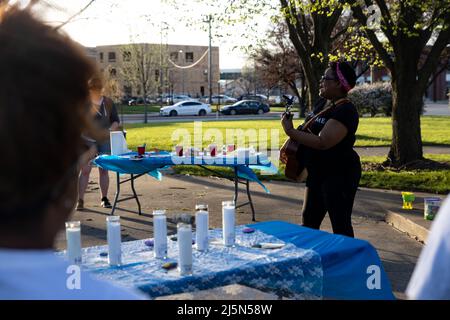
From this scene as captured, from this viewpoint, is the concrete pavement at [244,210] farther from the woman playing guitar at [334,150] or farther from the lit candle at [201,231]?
the lit candle at [201,231]

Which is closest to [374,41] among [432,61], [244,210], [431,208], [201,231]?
[432,61]

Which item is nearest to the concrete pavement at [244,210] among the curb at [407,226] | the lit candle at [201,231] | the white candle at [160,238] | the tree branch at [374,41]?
the curb at [407,226]

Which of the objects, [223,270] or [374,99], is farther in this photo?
[374,99]

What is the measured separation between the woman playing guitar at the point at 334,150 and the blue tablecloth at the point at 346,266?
2.82 feet

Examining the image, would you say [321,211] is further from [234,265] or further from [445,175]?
[445,175]

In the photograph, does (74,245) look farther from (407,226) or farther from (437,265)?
(407,226)

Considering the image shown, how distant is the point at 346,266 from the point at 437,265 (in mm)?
2531

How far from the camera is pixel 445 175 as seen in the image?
11.3m

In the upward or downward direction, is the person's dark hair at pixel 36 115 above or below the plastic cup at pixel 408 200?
above

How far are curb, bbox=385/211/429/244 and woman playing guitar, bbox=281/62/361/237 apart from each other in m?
2.62

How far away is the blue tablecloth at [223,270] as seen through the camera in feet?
10.5

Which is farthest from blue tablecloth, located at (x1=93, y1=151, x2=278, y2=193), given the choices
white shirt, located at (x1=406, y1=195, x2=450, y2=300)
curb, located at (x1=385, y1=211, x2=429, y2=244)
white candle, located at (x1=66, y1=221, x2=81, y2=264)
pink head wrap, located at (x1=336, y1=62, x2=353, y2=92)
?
white shirt, located at (x1=406, y1=195, x2=450, y2=300)

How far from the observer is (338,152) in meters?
4.91
